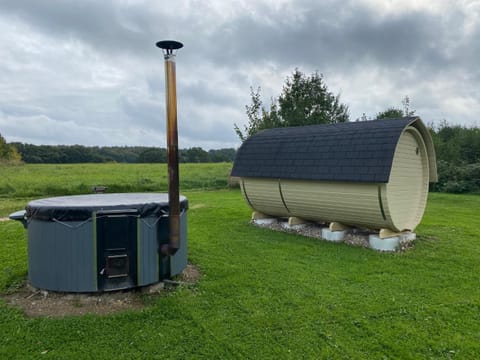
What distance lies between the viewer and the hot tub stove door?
191 inches

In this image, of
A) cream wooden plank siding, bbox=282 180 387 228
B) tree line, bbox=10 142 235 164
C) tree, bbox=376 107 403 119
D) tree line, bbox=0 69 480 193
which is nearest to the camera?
cream wooden plank siding, bbox=282 180 387 228

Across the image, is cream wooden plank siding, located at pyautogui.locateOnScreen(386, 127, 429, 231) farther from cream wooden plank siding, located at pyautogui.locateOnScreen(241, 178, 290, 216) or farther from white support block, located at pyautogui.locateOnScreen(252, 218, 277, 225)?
white support block, located at pyautogui.locateOnScreen(252, 218, 277, 225)

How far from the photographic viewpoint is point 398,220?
25.6ft

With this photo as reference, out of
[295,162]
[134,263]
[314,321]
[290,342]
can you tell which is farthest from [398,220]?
[134,263]

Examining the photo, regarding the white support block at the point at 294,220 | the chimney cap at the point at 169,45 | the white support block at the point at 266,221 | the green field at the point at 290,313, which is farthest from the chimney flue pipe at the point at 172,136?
the white support block at the point at 266,221

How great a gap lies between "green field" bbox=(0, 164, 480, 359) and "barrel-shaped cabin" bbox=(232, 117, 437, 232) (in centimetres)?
95

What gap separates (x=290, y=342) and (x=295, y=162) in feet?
18.5

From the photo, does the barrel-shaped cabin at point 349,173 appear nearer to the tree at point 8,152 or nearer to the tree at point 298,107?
the tree at point 298,107

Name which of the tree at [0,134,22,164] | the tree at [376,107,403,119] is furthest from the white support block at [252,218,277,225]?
the tree at [0,134,22,164]

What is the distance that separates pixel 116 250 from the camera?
4895 millimetres

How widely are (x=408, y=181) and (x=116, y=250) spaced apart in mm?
6398

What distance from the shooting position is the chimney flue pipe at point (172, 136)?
16.4 feet

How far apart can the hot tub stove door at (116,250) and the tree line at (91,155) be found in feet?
151

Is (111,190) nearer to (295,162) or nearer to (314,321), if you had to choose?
(295,162)
